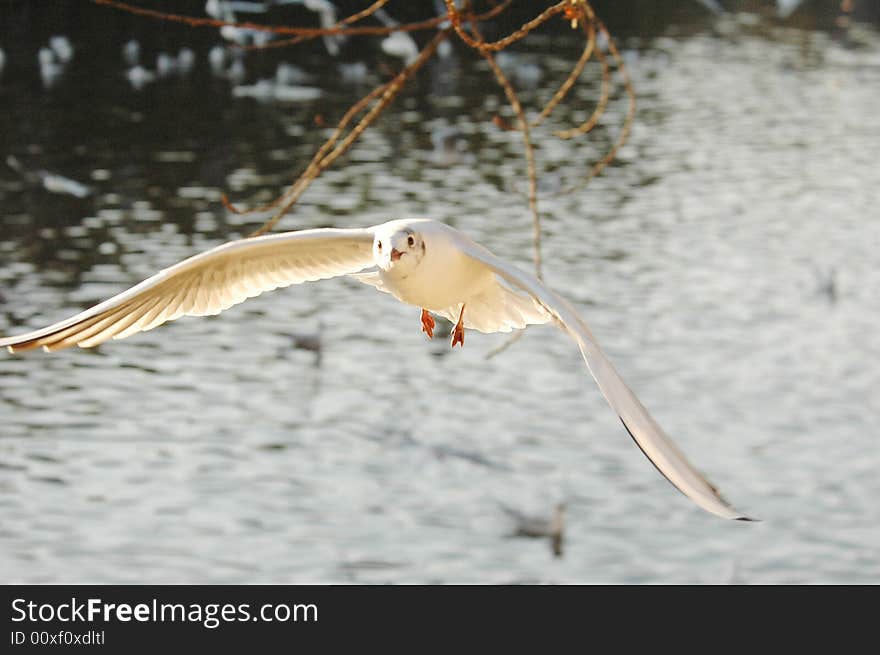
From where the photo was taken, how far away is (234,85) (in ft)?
138

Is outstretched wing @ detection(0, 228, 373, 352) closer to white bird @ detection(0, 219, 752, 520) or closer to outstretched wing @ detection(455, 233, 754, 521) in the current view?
white bird @ detection(0, 219, 752, 520)

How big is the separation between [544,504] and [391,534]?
6.92ft

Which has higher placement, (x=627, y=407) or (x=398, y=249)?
(x=398, y=249)

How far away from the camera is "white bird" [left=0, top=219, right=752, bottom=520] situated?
335 cm

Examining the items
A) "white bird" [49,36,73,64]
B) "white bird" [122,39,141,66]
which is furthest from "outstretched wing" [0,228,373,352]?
"white bird" [122,39,141,66]

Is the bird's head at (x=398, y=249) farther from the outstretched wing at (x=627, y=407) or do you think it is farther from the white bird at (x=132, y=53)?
the white bird at (x=132, y=53)

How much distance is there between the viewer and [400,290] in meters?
3.85

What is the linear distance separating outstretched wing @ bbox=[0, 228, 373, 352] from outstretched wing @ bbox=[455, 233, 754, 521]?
0.58 m

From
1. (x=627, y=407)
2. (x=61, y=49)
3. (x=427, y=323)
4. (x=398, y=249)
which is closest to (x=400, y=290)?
(x=398, y=249)

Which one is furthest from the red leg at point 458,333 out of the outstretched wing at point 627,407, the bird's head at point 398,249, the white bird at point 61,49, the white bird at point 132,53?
the white bird at point 132,53

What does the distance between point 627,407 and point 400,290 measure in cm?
76

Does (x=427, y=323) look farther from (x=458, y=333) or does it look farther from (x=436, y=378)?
(x=436, y=378)

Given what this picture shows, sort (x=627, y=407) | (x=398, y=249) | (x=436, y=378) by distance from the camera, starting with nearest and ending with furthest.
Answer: (x=627, y=407), (x=398, y=249), (x=436, y=378)
